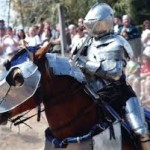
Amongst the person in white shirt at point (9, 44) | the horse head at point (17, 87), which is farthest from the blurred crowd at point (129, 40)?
the horse head at point (17, 87)

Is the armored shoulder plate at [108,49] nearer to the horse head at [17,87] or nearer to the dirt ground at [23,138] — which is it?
the horse head at [17,87]

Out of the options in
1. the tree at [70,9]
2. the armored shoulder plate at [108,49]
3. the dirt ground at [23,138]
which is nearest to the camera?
the armored shoulder plate at [108,49]

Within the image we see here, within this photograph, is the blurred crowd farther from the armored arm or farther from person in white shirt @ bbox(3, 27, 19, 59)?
the armored arm

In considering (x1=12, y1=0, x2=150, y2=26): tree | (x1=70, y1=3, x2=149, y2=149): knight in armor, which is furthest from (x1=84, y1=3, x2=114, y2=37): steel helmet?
(x1=12, y1=0, x2=150, y2=26): tree

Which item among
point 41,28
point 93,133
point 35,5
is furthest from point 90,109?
point 35,5

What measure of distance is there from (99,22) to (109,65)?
43 cm

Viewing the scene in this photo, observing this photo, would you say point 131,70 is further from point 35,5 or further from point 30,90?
point 35,5

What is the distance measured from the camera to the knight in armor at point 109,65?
4832 millimetres

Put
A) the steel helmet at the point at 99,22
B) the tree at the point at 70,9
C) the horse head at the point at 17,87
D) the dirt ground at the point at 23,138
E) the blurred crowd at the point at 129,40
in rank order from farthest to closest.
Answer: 1. the tree at the point at 70,9
2. the blurred crowd at the point at 129,40
3. the dirt ground at the point at 23,138
4. the steel helmet at the point at 99,22
5. the horse head at the point at 17,87

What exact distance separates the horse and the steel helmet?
0.48 meters

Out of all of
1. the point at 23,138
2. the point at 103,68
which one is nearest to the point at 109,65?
the point at 103,68

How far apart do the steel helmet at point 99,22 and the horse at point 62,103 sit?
1.56 ft

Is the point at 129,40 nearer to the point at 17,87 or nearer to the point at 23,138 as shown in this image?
the point at 23,138

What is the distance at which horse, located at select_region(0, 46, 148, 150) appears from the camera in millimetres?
4418
